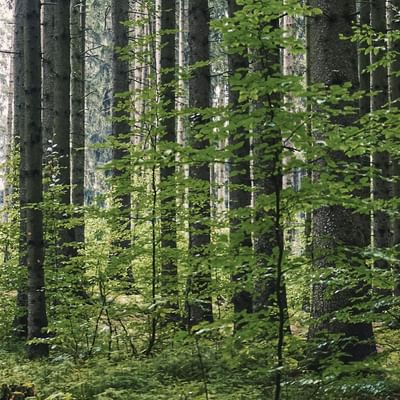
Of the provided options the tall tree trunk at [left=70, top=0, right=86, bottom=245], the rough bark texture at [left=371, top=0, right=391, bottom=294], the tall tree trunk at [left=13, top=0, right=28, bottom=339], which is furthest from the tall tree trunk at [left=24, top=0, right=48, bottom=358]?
the rough bark texture at [left=371, top=0, right=391, bottom=294]

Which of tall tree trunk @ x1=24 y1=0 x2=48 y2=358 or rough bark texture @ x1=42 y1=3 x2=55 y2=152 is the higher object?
rough bark texture @ x1=42 y1=3 x2=55 y2=152

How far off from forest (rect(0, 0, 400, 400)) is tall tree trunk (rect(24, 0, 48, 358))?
0.8 inches

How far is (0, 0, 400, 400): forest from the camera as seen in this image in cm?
383

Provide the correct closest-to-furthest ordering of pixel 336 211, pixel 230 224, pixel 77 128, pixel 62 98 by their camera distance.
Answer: pixel 336 211 < pixel 230 224 < pixel 62 98 < pixel 77 128

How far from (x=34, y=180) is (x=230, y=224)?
10.0 feet

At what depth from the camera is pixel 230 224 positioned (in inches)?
267

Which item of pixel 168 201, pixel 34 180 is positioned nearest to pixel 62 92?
pixel 34 180

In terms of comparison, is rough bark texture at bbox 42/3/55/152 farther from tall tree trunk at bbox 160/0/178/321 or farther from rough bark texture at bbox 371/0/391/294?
rough bark texture at bbox 371/0/391/294

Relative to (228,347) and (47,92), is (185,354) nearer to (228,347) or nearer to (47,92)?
(228,347)

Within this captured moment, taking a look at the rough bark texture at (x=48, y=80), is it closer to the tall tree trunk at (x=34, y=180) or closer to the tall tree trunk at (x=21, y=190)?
the tall tree trunk at (x=21, y=190)

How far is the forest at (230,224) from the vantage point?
383cm

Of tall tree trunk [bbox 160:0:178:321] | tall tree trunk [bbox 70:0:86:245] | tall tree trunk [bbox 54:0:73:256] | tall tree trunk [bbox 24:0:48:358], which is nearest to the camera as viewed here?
tall tree trunk [bbox 160:0:178:321]

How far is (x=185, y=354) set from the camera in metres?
7.36

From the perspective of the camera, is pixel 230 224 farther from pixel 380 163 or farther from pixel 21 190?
pixel 380 163
